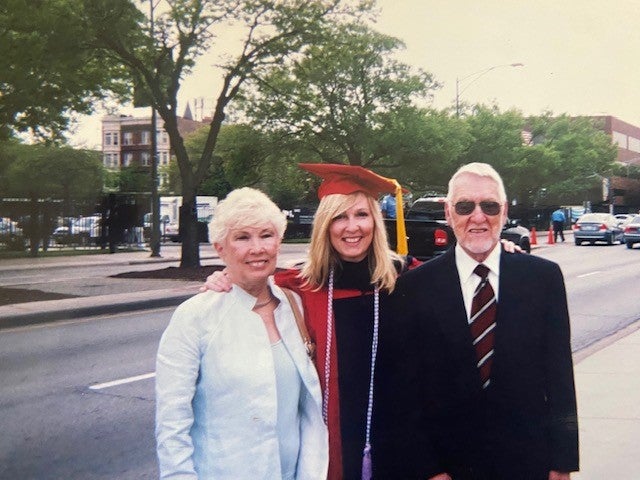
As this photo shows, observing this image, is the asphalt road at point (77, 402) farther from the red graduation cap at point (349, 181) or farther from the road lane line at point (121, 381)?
the red graduation cap at point (349, 181)

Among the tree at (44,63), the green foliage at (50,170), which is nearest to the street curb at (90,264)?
the tree at (44,63)

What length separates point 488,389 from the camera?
2498 mm

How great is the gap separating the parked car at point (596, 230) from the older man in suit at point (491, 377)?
32683 millimetres

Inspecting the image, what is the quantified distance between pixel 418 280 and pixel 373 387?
399mm

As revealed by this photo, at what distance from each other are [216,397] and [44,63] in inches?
629

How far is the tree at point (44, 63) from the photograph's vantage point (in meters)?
15.7

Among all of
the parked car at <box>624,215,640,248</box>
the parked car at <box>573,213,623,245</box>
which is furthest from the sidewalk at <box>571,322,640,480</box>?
the parked car at <box>573,213,623,245</box>

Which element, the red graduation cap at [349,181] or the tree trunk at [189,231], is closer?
the red graduation cap at [349,181]

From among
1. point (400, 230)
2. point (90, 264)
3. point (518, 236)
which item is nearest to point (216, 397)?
point (400, 230)

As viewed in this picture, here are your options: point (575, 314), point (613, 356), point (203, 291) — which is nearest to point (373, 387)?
point (203, 291)

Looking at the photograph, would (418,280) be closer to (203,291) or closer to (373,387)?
(373,387)

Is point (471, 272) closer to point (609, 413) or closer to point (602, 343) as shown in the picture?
point (609, 413)

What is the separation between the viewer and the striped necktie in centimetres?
252

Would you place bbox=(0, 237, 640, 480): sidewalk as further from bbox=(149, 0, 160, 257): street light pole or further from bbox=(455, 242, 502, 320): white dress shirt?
bbox=(149, 0, 160, 257): street light pole
